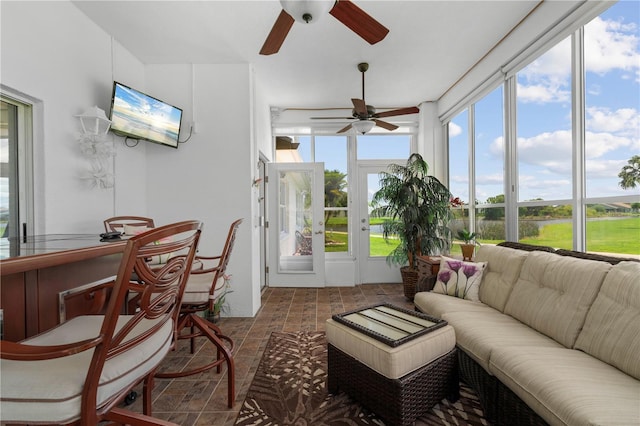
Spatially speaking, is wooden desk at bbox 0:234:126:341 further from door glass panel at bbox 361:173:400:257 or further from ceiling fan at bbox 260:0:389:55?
door glass panel at bbox 361:173:400:257

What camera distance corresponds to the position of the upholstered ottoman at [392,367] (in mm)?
1493

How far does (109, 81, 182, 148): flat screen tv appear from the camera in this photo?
2.66 meters

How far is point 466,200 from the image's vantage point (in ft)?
13.3

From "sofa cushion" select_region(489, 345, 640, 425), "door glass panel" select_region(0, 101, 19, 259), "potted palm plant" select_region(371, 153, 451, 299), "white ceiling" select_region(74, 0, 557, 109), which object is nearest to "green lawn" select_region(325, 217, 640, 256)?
"sofa cushion" select_region(489, 345, 640, 425)

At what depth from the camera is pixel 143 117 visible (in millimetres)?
2902

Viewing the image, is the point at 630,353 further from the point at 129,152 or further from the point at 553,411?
the point at 129,152

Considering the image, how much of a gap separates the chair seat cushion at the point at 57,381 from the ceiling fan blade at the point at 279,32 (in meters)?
1.94

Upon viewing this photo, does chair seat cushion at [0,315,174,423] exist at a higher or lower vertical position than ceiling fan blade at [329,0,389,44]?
lower

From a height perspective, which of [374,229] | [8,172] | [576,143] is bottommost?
[374,229]

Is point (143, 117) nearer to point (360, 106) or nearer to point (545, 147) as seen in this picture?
Result: point (360, 106)

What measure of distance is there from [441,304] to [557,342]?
75 cm

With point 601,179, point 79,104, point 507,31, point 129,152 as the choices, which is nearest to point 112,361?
point 79,104

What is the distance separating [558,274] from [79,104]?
3741mm

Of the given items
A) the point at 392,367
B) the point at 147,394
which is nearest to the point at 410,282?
the point at 392,367
